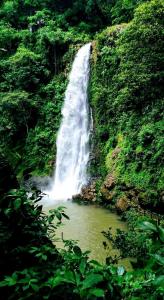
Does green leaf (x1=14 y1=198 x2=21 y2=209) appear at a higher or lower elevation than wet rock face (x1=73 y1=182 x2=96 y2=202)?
higher

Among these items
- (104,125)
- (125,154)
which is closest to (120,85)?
(104,125)

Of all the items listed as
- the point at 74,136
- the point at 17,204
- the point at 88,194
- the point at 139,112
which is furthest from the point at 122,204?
the point at 17,204

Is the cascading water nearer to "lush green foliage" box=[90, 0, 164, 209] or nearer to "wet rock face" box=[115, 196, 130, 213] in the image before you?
"lush green foliage" box=[90, 0, 164, 209]

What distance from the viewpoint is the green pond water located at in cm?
855

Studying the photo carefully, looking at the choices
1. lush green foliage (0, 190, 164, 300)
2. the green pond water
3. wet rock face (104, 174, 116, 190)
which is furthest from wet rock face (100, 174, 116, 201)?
lush green foliage (0, 190, 164, 300)

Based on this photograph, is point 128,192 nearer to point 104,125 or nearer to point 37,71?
point 104,125

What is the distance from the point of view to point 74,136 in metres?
17.2

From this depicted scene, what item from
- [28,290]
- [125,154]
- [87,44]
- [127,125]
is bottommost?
[125,154]

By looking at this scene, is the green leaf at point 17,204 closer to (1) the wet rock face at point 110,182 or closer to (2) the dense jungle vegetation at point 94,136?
(2) the dense jungle vegetation at point 94,136

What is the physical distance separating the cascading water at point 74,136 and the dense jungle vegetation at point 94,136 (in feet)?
2.04

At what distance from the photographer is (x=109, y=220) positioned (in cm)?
1105

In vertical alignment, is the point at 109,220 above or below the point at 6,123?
below

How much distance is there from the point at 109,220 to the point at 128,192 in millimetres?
1394

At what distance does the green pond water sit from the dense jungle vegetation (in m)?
0.52
